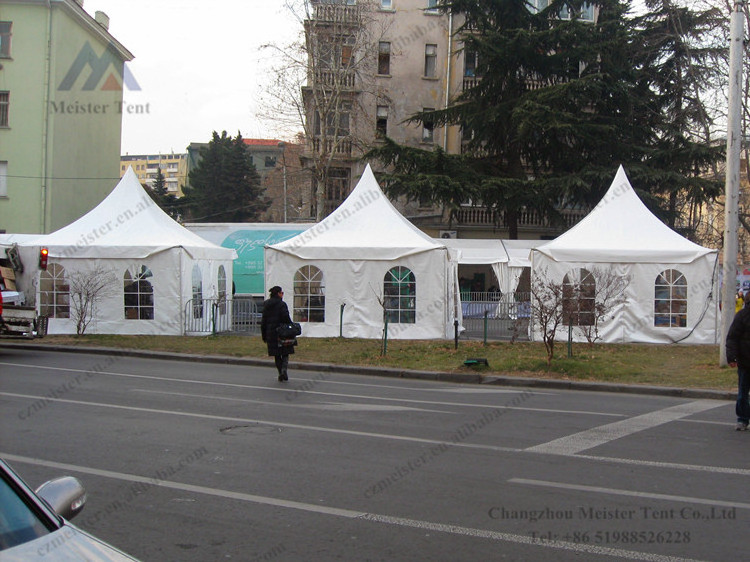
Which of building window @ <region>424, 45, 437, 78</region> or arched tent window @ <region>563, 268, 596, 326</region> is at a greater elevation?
building window @ <region>424, 45, 437, 78</region>

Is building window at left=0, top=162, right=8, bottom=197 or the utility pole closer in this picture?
the utility pole

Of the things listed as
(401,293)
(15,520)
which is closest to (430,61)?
(401,293)

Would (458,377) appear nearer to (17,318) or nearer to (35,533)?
(17,318)

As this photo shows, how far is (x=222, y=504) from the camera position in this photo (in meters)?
6.11

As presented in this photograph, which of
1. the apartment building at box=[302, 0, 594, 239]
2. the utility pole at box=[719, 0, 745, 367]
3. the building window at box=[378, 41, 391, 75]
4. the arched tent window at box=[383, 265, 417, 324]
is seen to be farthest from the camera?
the building window at box=[378, 41, 391, 75]

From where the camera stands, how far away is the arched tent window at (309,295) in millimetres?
22656

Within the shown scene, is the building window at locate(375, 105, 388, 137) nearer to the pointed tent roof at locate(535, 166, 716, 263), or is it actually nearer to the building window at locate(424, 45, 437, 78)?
the building window at locate(424, 45, 437, 78)

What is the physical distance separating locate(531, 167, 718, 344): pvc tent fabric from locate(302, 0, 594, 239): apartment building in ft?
51.8

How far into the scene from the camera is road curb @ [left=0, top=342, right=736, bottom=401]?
13.8 m

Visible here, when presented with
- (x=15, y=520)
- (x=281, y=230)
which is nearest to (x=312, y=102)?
(x=281, y=230)

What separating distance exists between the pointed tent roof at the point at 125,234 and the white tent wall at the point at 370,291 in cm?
314

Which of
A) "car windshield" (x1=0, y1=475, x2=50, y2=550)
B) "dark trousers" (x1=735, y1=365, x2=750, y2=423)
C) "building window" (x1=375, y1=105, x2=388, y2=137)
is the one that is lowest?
"dark trousers" (x1=735, y1=365, x2=750, y2=423)

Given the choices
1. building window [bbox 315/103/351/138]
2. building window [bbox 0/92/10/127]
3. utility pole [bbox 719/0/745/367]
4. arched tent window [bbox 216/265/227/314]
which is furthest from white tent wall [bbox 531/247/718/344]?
building window [bbox 0/92/10/127]

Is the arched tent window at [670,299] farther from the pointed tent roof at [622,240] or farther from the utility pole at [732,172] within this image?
the utility pole at [732,172]
